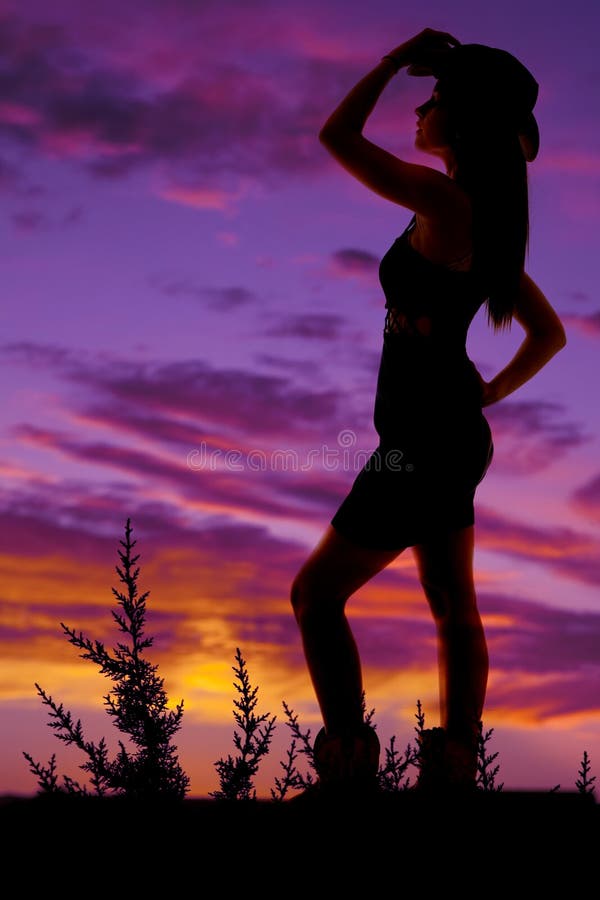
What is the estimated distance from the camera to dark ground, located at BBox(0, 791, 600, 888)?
10.8 feet

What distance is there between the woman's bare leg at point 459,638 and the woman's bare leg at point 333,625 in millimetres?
327

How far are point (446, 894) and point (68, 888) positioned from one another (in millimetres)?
1207

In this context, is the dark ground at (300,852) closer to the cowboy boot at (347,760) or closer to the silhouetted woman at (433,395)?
the cowboy boot at (347,760)

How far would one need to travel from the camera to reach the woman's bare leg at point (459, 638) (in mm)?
4859

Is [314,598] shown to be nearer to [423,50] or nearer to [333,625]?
[333,625]

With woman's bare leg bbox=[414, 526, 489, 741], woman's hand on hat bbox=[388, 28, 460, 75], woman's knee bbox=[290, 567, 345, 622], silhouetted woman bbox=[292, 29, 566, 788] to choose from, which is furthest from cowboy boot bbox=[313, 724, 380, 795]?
woman's hand on hat bbox=[388, 28, 460, 75]

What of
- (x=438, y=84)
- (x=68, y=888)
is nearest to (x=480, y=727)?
(x=68, y=888)

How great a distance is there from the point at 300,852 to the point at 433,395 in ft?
6.81

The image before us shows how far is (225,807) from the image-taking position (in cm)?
416

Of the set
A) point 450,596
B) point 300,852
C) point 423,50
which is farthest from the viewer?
point 450,596

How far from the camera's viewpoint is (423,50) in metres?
4.58

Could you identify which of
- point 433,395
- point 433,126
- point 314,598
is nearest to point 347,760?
point 314,598

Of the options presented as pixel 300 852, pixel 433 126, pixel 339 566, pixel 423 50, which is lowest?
pixel 300 852

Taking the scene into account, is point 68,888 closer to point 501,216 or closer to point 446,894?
point 446,894
